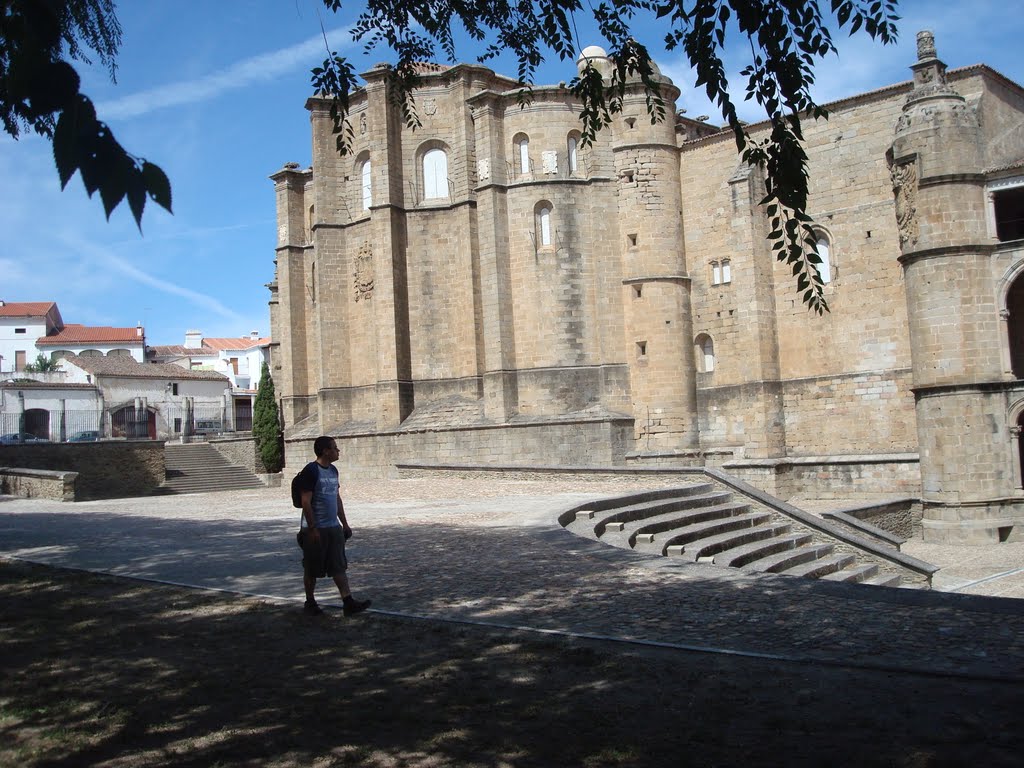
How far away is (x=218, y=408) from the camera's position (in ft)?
147

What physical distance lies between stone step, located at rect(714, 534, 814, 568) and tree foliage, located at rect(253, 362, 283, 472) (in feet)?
71.4

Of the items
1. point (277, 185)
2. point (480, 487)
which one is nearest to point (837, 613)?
point (480, 487)

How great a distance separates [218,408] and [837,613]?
42.0 m

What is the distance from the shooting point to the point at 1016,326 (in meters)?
22.0

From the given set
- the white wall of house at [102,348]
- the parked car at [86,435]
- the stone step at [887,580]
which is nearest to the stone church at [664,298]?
the stone step at [887,580]

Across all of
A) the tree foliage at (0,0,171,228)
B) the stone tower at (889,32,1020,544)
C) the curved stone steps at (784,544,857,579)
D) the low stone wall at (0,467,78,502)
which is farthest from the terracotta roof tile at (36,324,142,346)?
the tree foliage at (0,0,171,228)

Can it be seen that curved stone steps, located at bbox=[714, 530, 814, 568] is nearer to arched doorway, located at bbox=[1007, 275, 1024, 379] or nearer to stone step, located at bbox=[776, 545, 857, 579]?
stone step, located at bbox=[776, 545, 857, 579]

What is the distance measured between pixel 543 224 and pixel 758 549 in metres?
Answer: 16.1

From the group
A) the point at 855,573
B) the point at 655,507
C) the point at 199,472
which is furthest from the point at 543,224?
the point at 855,573

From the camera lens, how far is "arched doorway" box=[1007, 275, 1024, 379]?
21828mm

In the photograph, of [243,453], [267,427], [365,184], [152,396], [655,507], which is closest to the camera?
[655,507]

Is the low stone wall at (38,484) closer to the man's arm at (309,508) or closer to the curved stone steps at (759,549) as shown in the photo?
the curved stone steps at (759,549)

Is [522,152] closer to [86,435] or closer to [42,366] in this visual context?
[86,435]

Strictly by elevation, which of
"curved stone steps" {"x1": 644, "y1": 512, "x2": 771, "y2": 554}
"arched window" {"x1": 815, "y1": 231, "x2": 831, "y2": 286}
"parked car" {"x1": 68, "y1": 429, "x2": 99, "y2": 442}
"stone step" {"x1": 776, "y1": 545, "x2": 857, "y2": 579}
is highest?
"arched window" {"x1": 815, "y1": 231, "x2": 831, "y2": 286}
